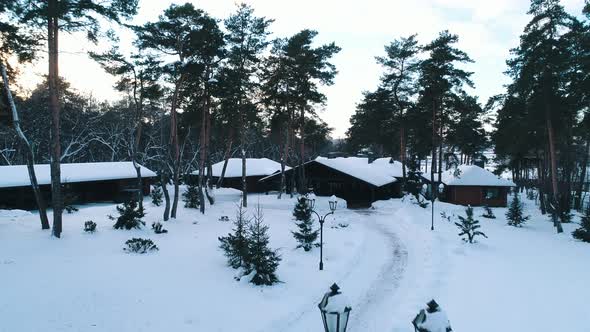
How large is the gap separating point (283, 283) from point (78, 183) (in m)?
27.5

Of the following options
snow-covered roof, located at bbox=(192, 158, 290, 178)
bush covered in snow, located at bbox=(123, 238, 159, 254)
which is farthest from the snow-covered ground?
snow-covered roof, located at bbox=(192, 158, 290, 178)

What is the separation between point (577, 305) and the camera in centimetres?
964

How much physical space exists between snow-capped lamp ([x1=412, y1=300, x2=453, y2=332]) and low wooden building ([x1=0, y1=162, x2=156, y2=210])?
87.4 feet

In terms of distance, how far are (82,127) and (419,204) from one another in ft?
125

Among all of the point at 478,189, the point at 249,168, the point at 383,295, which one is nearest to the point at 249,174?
the point at 249,168

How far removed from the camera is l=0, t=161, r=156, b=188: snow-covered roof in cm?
2628

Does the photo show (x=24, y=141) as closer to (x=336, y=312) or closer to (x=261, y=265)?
(x=261, y=265)

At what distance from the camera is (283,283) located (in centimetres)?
1124

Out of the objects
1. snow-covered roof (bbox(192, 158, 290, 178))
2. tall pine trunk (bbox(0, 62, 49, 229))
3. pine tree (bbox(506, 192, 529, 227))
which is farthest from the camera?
snow-covered roof (bbox(192, 158, 290, 178))

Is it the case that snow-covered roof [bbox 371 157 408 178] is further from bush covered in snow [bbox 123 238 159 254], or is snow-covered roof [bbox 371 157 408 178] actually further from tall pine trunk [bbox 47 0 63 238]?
tall pine trunk [bbox 47 0 63 238]

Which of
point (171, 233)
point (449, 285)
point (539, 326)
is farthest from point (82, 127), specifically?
point (539, 326)

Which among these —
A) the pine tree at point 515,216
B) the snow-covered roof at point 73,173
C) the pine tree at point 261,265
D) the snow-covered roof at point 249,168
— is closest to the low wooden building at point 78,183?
the snow-covered roof at point 73,173

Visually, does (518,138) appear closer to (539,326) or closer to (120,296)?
(539,326)

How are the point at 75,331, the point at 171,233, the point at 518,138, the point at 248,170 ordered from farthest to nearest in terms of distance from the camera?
1. the point at 248,170
2. the point at 518,138
3. the point at 171,233
4. the point at 75,331
